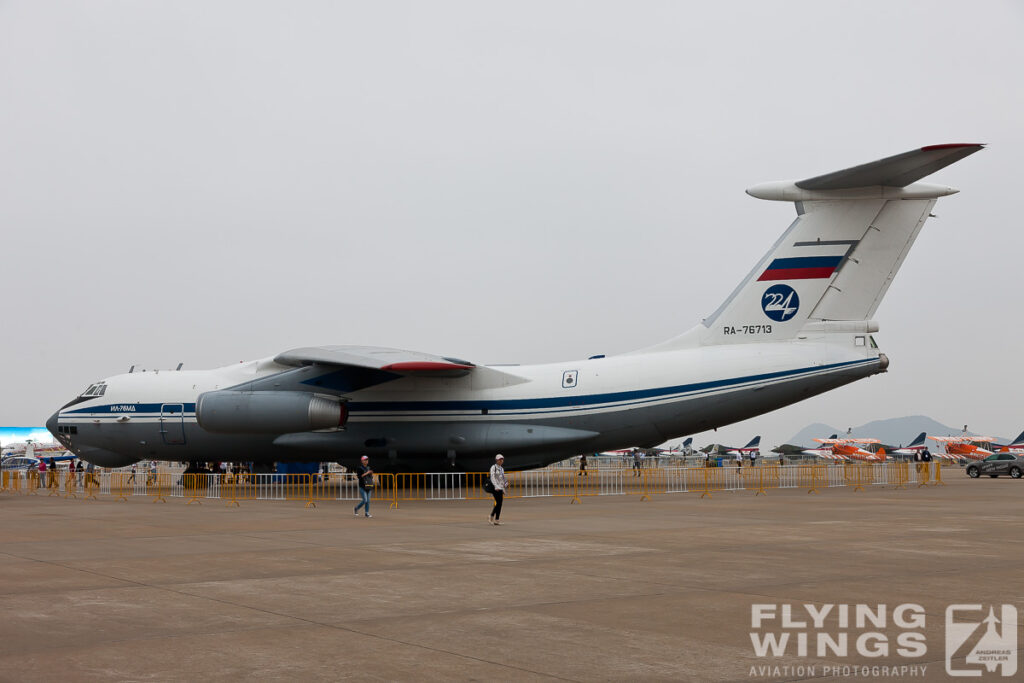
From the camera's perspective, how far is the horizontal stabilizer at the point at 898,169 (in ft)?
62.8

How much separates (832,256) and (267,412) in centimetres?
1374

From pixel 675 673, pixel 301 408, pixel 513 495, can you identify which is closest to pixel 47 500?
pixel 301 408

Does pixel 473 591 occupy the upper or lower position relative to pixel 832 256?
lower

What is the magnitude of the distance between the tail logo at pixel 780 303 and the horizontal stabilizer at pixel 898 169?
2.46 m

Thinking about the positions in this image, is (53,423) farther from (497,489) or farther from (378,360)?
(497,489)

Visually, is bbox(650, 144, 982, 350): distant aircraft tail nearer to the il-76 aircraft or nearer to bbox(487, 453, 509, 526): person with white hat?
the il-76 aircraft

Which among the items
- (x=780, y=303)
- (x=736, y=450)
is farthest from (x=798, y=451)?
(x=780, y=303)

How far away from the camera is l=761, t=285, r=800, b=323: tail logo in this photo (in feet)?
75.3

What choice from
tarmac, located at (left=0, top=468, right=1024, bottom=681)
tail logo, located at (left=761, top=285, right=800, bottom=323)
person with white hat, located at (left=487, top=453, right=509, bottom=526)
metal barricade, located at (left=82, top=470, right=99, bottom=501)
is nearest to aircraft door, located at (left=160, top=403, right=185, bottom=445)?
metal barricade, located at (left=82, top=470, right=99, bottom=501)

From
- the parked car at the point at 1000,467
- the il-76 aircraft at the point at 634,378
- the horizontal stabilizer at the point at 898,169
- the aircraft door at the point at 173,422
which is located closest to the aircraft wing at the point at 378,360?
the il-76 aircraft at the point at 634,378

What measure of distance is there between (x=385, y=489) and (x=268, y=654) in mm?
19649

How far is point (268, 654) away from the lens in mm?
6074

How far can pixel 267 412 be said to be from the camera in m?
23.3

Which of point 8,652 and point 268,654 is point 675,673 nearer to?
point 268,654
